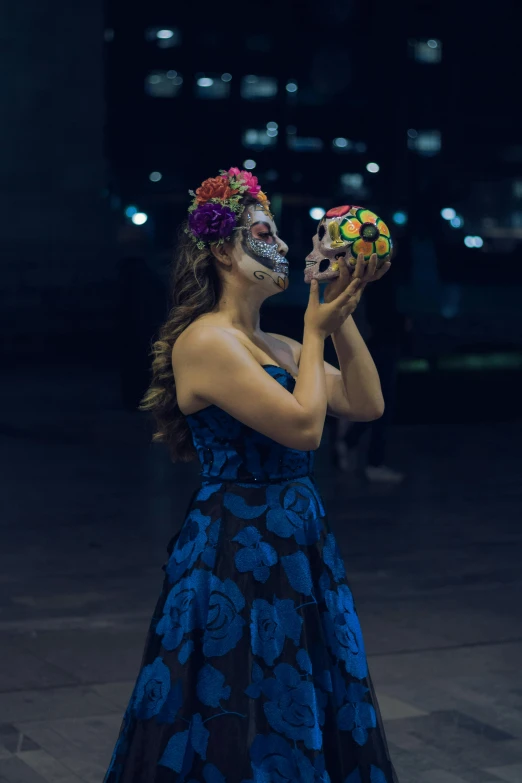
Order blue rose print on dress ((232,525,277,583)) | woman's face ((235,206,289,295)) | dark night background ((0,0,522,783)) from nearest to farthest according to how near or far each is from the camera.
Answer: blue rose print on dress ((232,525,277,583)), woman's face ((235,206,289,295)), dark night background ((0,0,522,783))

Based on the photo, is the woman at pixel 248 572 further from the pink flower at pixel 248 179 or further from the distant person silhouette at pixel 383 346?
the distant person silhouette at pixel 383 346

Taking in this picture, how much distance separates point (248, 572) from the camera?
350 cm

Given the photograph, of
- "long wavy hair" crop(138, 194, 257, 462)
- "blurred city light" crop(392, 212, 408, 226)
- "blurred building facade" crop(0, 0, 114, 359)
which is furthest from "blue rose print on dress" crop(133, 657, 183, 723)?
"blurred city light" crop(392, 212, 408, 226)

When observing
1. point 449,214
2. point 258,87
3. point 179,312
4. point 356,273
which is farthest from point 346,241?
point 449,214

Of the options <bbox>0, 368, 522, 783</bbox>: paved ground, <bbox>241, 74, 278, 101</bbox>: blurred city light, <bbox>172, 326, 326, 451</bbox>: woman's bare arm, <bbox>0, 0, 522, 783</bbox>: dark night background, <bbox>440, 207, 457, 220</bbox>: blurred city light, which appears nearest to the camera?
<bbox>172, 326, 326, 451</bbox>: woman's bare arm

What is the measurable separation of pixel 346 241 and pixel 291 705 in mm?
1208

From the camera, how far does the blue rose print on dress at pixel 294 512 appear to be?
11.5ft

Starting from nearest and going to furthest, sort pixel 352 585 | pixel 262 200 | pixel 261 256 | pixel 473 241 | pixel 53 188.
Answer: pixel 261 256 < pixel 262 200 < pixel 352 585 < pixel 53 188 < pixel 473 241

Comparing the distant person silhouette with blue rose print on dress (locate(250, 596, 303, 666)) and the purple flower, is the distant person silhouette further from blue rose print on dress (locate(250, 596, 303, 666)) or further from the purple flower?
blue rose print on dress (locate(250, 596, 303, 666))

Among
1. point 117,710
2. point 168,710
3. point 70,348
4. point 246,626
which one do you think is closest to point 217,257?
point 246,626

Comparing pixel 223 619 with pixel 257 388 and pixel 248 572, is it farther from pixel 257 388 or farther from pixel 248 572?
pixel 257 388

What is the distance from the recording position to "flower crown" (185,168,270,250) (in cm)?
A: 364

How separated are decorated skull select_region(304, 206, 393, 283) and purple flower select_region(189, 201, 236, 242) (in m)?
0.27

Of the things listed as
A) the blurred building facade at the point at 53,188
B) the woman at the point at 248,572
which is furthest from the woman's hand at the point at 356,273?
the blurred building facade at the point at 53,188
